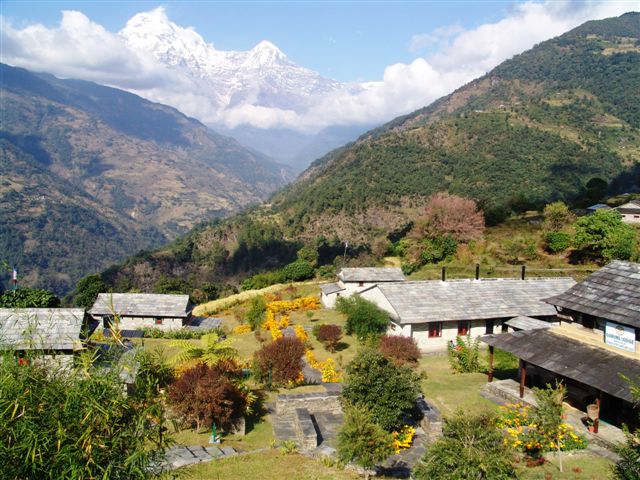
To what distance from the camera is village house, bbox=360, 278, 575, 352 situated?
91.3ft

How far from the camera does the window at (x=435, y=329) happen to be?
28.0 metres

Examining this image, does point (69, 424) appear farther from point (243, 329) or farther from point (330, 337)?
point (243, 329)

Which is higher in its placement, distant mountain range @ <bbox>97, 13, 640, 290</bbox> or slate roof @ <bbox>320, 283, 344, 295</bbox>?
distant mountain range @ <bbox>97, 13, 640, 290</bbox>

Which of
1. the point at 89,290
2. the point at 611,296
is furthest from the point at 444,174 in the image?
the point at 611,296

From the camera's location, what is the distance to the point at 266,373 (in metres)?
21.9

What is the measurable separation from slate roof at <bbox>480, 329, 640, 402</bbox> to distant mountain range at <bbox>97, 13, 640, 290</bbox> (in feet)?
212

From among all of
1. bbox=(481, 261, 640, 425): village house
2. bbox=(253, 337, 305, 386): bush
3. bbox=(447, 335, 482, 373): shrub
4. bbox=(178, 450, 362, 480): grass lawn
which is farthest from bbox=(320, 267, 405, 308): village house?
bbox=(178, 450, 362, 480): grass lawn

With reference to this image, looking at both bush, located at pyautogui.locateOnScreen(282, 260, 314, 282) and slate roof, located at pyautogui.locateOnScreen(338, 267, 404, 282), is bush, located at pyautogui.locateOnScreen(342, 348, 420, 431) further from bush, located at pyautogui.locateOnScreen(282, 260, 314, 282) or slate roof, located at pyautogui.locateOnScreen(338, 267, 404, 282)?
bush, located at pyautogui.locateOnScreen(282, 260, 314, 282)

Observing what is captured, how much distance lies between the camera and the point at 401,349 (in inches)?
949

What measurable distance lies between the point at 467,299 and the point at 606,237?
1975 centimetres

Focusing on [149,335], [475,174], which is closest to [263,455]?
[149,335]

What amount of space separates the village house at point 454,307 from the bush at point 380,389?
37.0 feet

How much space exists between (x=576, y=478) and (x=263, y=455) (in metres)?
8.87

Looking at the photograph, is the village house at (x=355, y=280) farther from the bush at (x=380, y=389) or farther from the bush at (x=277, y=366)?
the bush at (x=380, y=389)
